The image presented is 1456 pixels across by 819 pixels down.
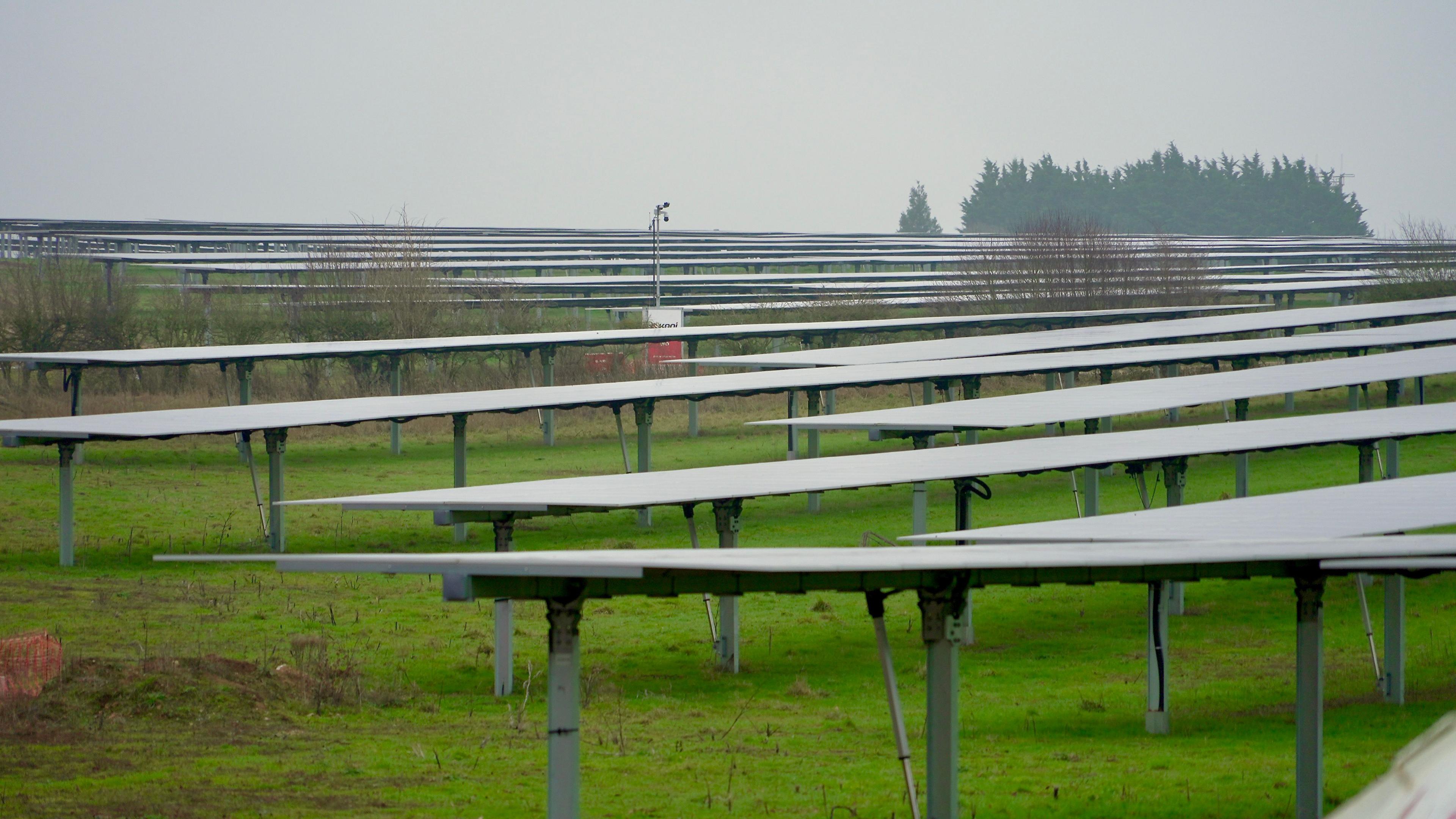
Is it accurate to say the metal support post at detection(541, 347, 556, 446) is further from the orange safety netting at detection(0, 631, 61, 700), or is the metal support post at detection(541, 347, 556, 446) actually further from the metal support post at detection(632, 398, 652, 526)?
the orange safety netting at detection(0, 631, 61, 700)

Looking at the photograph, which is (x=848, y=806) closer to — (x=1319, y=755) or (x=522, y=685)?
(x=1319, y=755)

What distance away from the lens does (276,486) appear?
89.6 ft

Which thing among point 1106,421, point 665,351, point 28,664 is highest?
point 665,351

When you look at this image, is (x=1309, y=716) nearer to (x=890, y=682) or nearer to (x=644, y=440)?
(x=890, y=682)

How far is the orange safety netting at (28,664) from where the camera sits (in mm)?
16078

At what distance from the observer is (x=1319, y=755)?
38.8ft

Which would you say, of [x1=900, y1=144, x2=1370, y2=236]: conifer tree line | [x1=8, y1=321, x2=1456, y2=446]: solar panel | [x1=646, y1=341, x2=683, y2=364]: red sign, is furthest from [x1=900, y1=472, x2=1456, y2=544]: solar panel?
[x1=900, y1=144, x2=1370, y2=236]: conifer tree line

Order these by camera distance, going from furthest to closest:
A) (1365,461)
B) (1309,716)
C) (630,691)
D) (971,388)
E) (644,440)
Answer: (971,388)
(644,440)
(1365,461)
(630,691)
(1309,716)

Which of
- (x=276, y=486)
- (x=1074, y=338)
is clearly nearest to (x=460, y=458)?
(x=276, y=486)

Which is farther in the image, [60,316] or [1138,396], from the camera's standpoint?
[60,316]

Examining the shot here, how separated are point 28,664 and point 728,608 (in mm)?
7796

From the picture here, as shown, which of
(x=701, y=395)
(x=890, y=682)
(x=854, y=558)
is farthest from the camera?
(x=701, y=395)

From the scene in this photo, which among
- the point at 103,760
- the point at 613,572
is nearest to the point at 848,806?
the point at 613,572

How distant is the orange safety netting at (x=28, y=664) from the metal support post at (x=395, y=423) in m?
20.9
